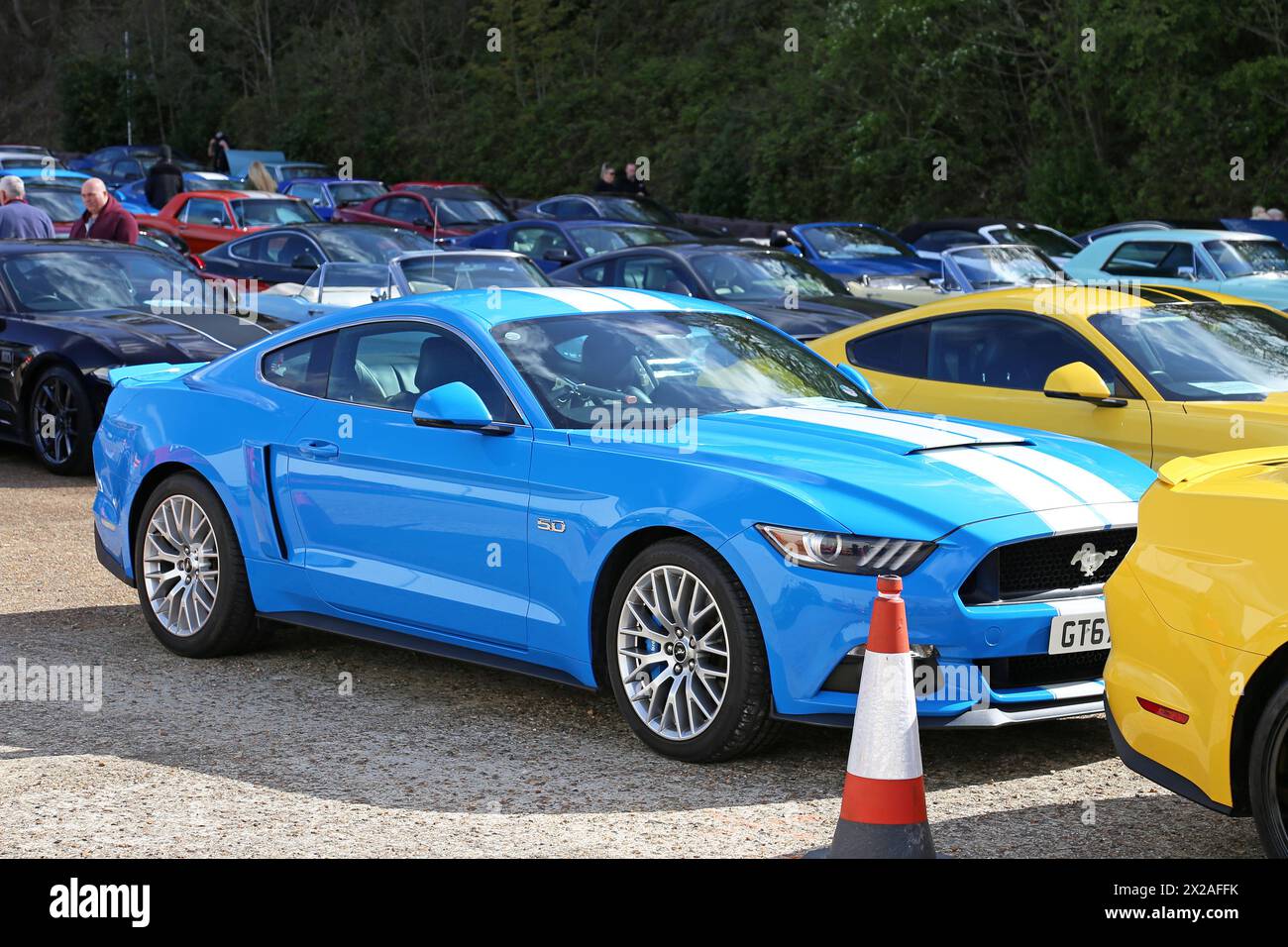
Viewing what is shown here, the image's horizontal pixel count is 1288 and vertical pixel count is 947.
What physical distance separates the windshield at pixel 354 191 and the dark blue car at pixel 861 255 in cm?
1373

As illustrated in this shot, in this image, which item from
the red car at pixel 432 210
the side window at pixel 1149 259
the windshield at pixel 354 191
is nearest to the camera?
the side window at pixel 1149 259

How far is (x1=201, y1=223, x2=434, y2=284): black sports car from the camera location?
1966cm

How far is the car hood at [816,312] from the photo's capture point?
15.4m

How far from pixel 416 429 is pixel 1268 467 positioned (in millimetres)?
3145

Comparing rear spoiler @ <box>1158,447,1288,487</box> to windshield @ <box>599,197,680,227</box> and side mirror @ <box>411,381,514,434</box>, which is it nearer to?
side mirror @ <box>411,381,514,434</box>

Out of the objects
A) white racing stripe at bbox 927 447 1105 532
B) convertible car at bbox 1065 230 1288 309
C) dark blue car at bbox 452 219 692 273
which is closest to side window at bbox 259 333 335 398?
white racing stripe at bbox 927 447 1105 532

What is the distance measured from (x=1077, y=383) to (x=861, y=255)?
15131mm

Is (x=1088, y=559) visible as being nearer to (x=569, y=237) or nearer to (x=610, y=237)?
(x=610, y=237)

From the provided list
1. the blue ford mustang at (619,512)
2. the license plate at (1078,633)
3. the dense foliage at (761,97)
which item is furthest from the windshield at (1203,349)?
the dense foliage at (761,97)

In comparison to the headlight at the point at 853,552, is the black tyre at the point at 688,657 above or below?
below

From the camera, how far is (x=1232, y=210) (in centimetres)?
2855

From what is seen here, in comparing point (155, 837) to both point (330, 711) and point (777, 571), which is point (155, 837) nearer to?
point (330, 711)

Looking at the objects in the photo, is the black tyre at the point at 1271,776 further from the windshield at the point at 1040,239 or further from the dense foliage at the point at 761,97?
the dense foliage at the point at 761,97
